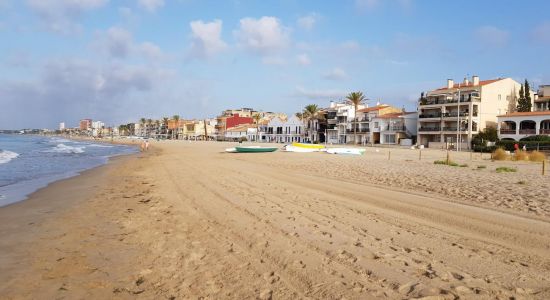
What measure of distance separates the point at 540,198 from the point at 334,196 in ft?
18.1

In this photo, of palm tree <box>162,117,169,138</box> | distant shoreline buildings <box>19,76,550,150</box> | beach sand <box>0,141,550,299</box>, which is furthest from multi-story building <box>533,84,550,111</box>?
palm tree <box>162,117,169,138</box>

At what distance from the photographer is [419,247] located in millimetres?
6105

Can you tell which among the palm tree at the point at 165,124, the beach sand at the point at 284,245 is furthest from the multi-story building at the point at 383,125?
the palm tree at the point at 165,124

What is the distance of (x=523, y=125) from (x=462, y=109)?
8622 mm

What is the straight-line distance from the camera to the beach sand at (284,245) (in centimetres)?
469

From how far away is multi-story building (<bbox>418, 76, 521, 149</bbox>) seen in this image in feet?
196

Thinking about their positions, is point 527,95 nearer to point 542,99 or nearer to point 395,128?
point 542,99

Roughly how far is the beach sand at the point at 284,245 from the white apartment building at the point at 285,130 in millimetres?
89452

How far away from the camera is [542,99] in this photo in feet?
200

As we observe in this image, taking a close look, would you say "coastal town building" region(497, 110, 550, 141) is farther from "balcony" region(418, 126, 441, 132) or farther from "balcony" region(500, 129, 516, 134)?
"balcony" region(418, 126, 441, 132)

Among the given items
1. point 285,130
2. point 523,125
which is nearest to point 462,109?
point 523,125

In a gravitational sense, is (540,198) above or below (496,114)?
below

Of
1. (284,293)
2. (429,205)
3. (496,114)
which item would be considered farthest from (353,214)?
(496,114)

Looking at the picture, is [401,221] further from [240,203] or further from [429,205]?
[240,203]
